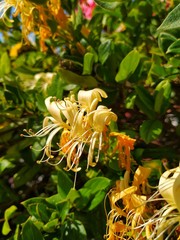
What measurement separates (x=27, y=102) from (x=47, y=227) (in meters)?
0.39

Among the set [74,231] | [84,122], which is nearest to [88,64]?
[84,122]

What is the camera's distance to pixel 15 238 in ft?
3.14

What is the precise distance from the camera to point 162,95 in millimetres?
1001

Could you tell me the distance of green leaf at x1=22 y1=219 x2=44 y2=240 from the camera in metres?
0.86

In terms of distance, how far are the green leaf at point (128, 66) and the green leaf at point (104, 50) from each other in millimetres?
53

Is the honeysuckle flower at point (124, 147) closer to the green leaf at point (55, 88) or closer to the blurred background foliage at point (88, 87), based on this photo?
the blurred background foliage at point (88, 87)

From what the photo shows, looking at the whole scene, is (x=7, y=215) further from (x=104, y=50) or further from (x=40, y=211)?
(x=104, y=50)

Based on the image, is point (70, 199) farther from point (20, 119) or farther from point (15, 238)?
point (20, 119)

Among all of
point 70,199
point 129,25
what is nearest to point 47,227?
point 70,199

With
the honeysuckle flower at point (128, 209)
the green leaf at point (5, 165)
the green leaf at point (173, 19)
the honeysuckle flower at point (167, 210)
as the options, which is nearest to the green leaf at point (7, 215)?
the green leaf at point (5, 165)

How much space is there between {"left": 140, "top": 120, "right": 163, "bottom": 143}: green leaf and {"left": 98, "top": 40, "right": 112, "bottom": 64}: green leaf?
0.56 feet

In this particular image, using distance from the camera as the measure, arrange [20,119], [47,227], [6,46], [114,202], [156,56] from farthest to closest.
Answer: [6,46] → [20,119] → [156,56] → [47,227] → [114,202]

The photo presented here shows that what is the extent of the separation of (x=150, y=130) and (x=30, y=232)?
1.02 ft

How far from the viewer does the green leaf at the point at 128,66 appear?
1.01 meters
